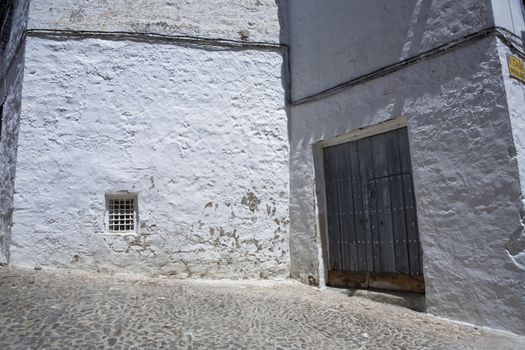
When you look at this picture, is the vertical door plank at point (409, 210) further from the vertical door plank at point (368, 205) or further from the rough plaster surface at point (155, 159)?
the rough plaster surface at point (155, 159)

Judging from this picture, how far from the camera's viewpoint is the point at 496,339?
3.85 m

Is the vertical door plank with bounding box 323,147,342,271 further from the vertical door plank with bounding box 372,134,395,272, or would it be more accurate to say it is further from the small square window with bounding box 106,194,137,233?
the small square window with bounding box 106,194,137,233

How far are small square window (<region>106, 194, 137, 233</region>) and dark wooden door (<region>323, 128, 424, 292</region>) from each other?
8.15 ft

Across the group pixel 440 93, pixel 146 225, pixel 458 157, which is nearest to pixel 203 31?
pixel 146 225

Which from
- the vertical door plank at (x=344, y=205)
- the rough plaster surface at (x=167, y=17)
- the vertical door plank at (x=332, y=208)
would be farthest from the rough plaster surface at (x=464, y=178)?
the rough plaster surface at (x=167, y=17)

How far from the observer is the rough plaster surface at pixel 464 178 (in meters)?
4.07

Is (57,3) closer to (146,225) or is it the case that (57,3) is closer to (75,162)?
(75,162)

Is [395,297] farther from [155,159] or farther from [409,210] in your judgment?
[155,159]

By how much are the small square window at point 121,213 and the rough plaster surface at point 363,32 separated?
266 cm

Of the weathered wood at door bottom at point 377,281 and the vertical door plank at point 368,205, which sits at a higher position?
the vertical door plank at point 368,205

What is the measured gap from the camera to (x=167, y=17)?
247 inches

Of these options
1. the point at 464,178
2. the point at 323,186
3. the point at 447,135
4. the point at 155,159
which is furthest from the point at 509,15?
the point at 155,159

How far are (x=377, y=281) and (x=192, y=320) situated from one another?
2339mm

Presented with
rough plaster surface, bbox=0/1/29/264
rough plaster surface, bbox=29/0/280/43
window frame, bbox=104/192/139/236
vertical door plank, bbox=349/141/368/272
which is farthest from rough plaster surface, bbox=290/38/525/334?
rough plaster surface, bbox=0/1/29/264
